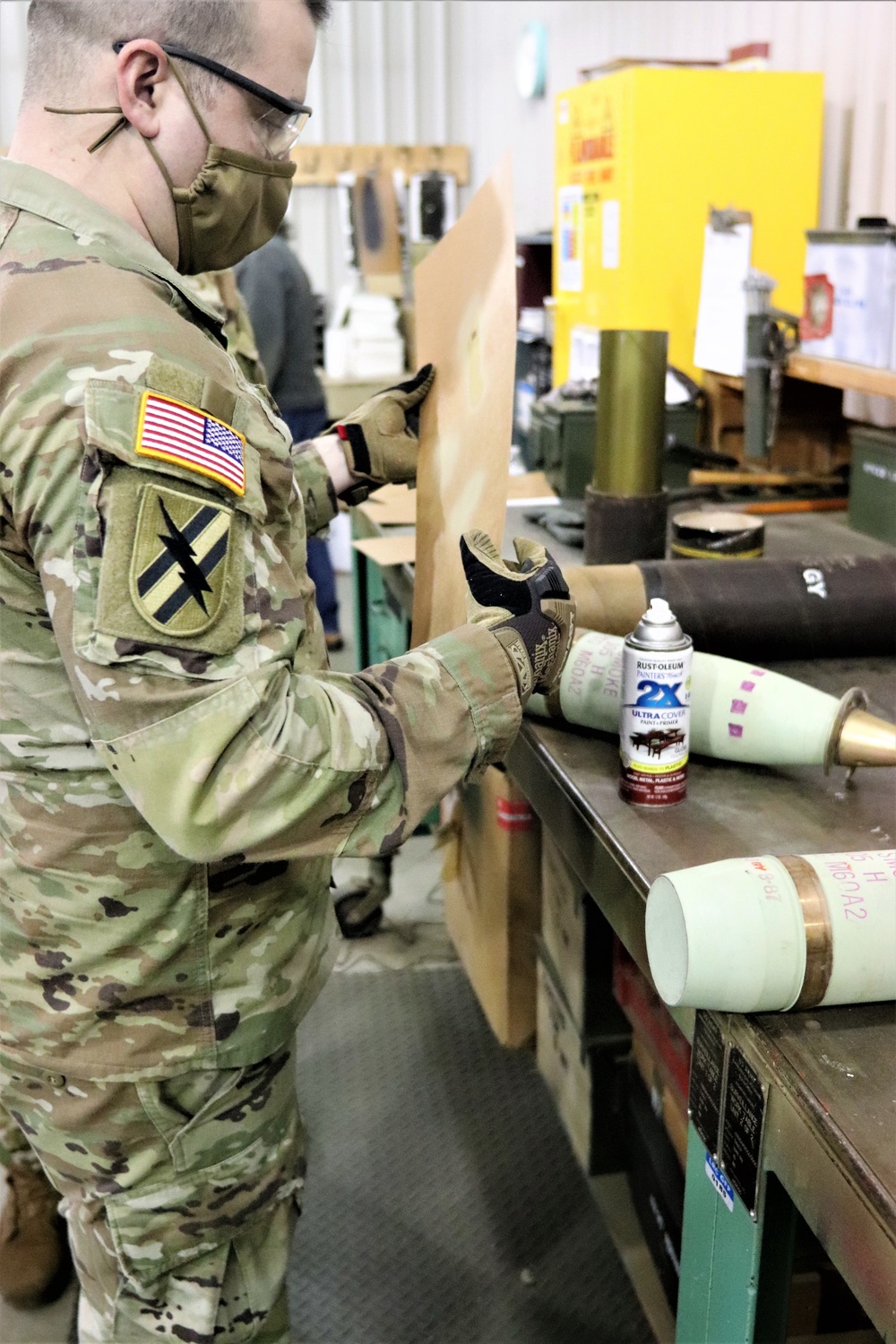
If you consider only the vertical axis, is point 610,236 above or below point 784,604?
above

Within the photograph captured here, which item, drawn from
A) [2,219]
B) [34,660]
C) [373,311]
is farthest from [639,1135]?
[373,311]

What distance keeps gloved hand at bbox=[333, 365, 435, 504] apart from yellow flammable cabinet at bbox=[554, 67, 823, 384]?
1.20m

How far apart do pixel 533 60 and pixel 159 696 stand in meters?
4.32

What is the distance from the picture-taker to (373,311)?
4.75 metres

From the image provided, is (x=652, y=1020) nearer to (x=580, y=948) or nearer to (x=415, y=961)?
(x=580, y=948)

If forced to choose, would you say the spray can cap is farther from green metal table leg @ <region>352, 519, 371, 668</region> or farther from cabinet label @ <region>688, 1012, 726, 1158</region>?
green metal table leg @ <region>352, 519, 371, 668</region>

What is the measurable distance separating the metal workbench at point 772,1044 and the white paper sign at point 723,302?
1.04 m


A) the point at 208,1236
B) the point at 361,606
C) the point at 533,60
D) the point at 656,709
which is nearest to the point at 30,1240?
the point at 208,1236

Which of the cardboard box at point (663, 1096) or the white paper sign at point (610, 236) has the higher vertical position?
the white paper sign at point (610, 236)

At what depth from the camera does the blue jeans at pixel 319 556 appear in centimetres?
398

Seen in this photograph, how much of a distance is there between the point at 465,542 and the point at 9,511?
14.8 inches

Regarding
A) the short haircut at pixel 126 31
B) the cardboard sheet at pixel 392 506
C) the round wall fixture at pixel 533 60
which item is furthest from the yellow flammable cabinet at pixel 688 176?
the round wall fixture at pixel 533 60

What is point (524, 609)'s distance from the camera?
1.00m

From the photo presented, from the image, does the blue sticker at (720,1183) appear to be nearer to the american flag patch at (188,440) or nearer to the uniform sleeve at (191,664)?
the uniform sleeve at (191,664)
